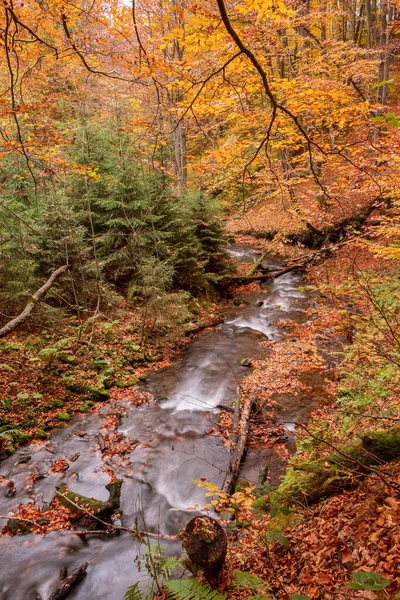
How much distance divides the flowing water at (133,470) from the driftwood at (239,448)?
213 mm

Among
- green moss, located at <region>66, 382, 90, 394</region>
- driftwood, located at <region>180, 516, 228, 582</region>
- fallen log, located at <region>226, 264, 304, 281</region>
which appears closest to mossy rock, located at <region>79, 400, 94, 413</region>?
green moss, located at <region>66, 382, 90, 394</region>

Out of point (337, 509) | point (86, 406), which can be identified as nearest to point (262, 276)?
point (86, 406)

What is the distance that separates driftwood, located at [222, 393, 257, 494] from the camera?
5.53 meters

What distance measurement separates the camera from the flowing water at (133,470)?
14.6ft

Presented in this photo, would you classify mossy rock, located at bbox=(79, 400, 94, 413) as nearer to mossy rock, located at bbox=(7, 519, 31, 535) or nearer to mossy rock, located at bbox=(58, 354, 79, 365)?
mossy rock, located at bbox=(58, 354, 79, 365)

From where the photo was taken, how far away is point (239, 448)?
619cm

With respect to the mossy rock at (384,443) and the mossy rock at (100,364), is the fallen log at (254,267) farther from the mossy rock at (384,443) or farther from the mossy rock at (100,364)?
the mossy rock at (384,443)

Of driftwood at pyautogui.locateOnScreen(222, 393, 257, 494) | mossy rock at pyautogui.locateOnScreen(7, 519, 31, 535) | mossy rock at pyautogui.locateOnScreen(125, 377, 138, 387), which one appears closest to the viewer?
mossy rock at pyautogui.locateOnScreen(7, 519, 31, 535)

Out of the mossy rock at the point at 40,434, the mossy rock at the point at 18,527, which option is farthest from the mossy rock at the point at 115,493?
the mossy rock at the point at 40,434

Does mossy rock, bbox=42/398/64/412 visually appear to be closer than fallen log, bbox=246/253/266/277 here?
Yes

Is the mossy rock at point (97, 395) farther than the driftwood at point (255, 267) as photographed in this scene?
No

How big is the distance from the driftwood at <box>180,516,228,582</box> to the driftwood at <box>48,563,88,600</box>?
5.94 ft

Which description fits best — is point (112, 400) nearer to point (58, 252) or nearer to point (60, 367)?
point (60, 367)

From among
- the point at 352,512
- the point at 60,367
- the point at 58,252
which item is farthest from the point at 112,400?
the point at 352,512
